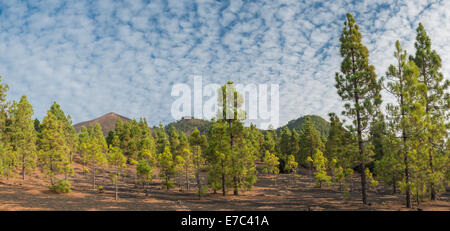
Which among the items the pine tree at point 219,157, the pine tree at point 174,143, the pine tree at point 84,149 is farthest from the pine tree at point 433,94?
the pine tree at point 84,149

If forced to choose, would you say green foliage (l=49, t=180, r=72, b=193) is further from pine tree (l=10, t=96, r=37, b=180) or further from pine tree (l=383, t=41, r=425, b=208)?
pine tree (l=383, t=41, r=425, b=208)

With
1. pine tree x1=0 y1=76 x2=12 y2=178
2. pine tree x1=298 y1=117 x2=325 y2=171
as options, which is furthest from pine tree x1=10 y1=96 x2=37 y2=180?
pine tree x1=298 y1=117 x2=325 y2=171

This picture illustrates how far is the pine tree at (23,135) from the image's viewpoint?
1362 inches

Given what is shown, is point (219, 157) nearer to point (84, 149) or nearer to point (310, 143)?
point (84, 149)

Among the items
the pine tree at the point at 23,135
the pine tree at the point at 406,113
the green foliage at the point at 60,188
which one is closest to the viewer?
the pine tree at the point at 406,113

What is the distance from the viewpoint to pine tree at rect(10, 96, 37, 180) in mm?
34594

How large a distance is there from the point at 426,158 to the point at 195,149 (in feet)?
97.8

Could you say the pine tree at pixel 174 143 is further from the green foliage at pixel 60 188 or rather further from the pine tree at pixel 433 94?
the pine tree at pixel 433 94

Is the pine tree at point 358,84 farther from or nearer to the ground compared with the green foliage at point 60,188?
farther from the ground

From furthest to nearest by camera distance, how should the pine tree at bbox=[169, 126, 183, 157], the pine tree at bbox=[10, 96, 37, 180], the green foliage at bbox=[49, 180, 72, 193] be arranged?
1. the pine tree at bbox=[169, 126, 183, 157]
2. the pine tree at bbox=[10, 96, 37, 180]
3. the green foliage at bbox=[49, 180, 72, 193]

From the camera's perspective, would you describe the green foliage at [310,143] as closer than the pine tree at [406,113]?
No

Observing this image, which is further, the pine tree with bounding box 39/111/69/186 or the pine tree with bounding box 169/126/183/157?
the pine tree with bounding box 169/126/183/157

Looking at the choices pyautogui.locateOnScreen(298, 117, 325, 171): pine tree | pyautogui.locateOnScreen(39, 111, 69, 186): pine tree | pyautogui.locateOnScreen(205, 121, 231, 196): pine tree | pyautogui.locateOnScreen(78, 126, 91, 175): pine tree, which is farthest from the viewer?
pyautogui.locateOnScreen(298, 117, 325, 171): pine tree
